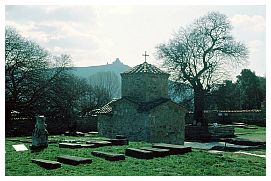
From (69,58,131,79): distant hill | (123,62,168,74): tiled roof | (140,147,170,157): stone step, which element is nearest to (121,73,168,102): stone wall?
(123,62,168,74): tiled roof

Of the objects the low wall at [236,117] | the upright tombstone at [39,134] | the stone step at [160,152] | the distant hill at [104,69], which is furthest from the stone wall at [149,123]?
the distant hill at [104,69]

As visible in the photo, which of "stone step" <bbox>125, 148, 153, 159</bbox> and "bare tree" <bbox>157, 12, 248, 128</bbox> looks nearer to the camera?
"stone step" <bbox>125, 148, 153, 159</bbox>

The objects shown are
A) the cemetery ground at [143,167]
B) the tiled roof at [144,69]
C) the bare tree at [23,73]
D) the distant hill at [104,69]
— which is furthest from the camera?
the distant hill at [104,69]

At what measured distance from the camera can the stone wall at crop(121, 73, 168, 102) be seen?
72.8 feet

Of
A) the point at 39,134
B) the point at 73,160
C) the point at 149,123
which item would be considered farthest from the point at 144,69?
the point at 73,160

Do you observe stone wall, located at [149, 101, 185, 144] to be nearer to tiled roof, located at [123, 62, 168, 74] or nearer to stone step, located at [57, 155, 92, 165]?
tiled roof, located at [123, 62, 168, 74]

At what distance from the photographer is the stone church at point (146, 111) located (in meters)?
21.0

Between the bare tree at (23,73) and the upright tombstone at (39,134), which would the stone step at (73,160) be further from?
the bare tree at (23,73)

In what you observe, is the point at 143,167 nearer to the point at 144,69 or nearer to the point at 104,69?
the point at 144,69

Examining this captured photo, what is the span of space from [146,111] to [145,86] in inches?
76.4

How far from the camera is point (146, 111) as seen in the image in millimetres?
→ 20891

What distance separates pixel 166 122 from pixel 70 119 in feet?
49.4

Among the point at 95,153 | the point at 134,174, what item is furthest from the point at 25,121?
the point at 134,174

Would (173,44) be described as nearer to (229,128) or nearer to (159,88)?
(229,128)
